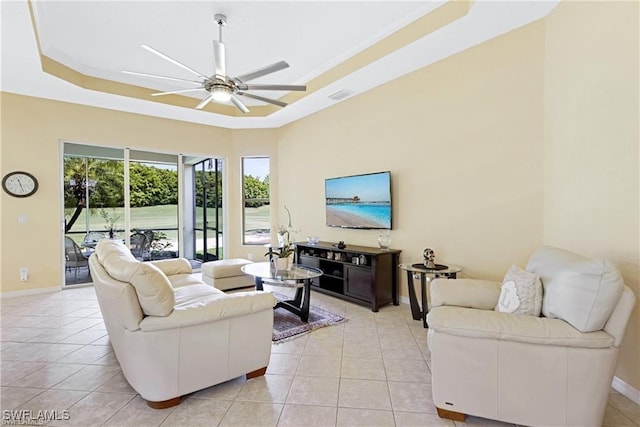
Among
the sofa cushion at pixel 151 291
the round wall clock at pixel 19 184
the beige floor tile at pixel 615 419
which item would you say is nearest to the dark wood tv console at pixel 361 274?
the beige floor tile at pixel 615 419

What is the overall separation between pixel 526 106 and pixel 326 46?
2303mm

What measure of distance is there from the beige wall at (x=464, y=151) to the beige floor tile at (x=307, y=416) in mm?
2225

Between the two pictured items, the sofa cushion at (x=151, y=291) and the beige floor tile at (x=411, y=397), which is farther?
the beige floor tile at (x=411, y=397)

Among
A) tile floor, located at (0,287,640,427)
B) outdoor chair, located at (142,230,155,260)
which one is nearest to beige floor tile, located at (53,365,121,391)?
tile floor, located at (0,287,640,427)

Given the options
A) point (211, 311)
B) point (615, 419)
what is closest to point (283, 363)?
point (211, 311)

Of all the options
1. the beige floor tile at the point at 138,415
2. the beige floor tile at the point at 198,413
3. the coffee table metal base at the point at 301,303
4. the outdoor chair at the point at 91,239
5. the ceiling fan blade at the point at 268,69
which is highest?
the ceiling fan blade at the point at 268,69

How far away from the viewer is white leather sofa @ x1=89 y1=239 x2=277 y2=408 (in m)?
1.86

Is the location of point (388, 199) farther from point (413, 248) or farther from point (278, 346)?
point (278, 346)

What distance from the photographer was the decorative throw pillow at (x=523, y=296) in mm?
1918

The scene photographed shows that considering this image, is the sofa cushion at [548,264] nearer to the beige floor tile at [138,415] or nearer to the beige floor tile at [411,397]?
the beige floor tile at [411,397]

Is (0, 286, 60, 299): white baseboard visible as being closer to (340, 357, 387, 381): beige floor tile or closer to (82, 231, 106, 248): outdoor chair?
(82, 231, 106, 248): outdoor chair

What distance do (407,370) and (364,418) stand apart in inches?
27.0

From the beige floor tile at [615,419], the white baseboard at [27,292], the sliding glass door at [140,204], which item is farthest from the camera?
the sliding glass door at [140,204]

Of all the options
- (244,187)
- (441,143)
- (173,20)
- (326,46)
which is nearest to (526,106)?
(441,143)
